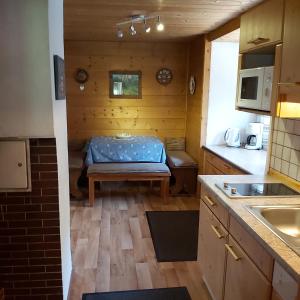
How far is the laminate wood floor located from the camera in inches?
97.1

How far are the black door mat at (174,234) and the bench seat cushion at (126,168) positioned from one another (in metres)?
0.57

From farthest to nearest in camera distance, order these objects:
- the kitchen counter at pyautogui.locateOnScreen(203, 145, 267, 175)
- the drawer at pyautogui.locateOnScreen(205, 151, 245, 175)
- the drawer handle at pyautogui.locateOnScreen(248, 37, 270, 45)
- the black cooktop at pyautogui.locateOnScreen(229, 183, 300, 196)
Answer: the drawer at pyautogui.locateOnScreen(205, 151, 245, 175)
the kitchen counter at pyautogui.locateOnScreen(203, 145, 267, 175)
the drawer handle at pyautogui.locateOnScreen(248, 37, 270, 45)
the black cooktop at pyautogui.locateOnScreen(229, 183, 300, 196)

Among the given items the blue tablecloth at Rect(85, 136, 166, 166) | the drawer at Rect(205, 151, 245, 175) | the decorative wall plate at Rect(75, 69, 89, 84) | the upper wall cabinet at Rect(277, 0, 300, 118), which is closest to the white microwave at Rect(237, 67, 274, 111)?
the upper wall cabinet at Rect(277, 0, 300, 118)

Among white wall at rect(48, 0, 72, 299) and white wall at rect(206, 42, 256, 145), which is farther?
white wall at rect(206, 42, 256, 145)

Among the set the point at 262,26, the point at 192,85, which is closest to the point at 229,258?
the point at 262,26

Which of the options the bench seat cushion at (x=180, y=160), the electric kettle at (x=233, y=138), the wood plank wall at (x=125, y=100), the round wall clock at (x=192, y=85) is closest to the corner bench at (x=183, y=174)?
the bench seat cushion at (x=180, y=160)

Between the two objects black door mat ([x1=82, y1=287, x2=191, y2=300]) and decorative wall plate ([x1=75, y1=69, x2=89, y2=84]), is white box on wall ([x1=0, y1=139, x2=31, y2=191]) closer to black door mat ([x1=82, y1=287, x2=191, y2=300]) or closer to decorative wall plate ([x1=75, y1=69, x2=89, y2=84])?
black door mat ([x1=82, y1=287, x2=191, y2=300])

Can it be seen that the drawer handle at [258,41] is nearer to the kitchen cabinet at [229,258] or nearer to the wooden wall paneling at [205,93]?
the kitchen cabinet at [229,258]

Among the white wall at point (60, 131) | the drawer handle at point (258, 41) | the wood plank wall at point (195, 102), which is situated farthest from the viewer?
the wood plank wall at point (195, 102)

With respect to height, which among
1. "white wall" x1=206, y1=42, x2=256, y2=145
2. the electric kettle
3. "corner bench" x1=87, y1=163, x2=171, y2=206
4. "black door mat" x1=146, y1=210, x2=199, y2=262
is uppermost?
"white wall" x1=206, y1=42, x2=256, y2=145

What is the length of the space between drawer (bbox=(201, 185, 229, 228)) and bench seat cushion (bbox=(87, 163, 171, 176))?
74.3 inches

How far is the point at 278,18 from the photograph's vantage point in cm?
206

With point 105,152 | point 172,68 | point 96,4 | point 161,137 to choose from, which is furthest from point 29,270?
point 172,68

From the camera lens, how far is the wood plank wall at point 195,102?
4.34 meters
